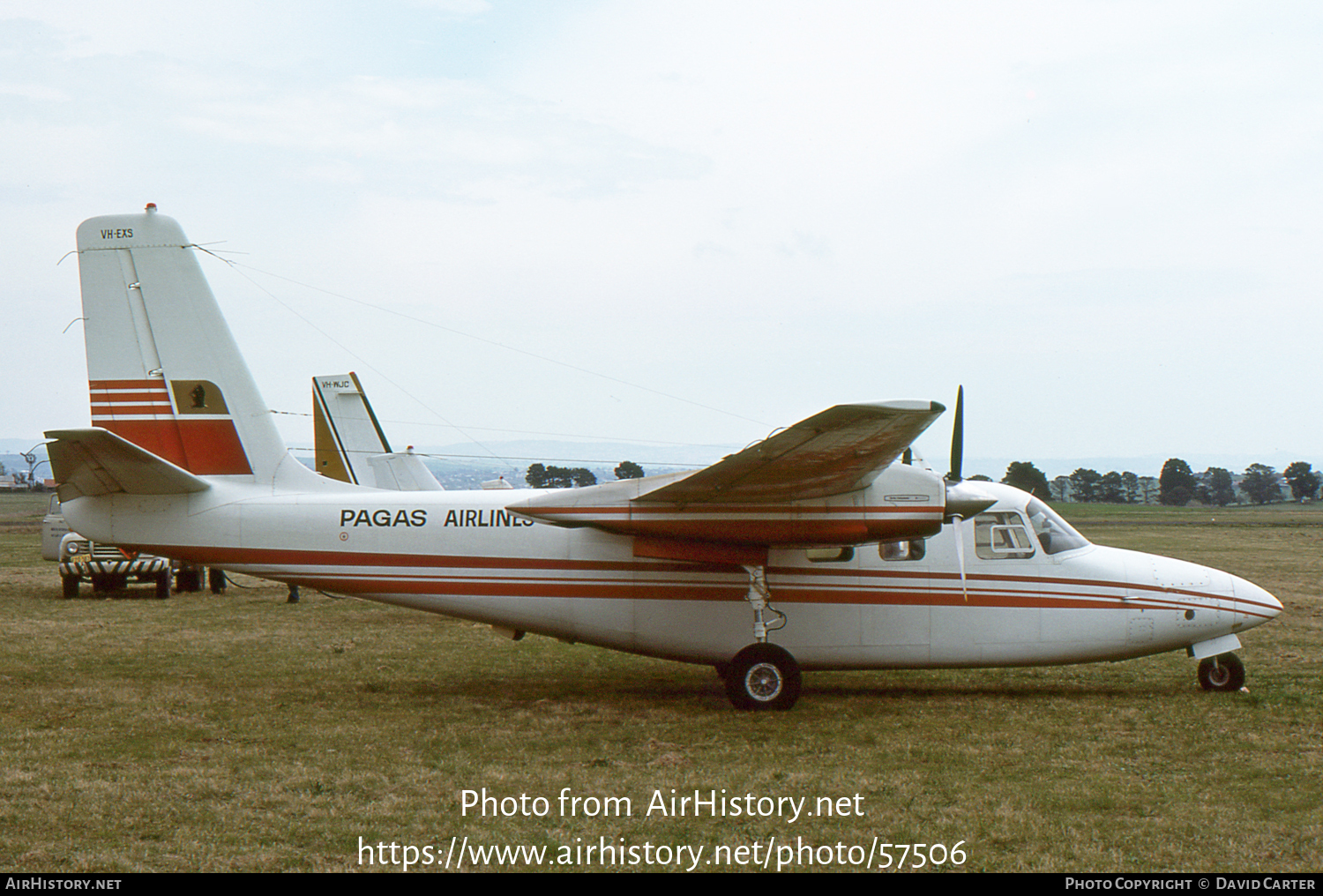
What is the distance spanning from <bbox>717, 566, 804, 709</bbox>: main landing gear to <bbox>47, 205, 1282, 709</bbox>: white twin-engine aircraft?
0.66 ft

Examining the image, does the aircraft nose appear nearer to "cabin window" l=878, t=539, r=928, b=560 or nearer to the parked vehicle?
"cabin window" l=878, t=539, r=928, b=560

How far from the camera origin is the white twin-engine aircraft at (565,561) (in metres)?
10.7

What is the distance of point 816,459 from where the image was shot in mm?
9016

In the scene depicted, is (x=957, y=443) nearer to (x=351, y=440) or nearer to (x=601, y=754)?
(x=601, y=754)

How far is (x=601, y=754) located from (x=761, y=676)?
89.3 inches

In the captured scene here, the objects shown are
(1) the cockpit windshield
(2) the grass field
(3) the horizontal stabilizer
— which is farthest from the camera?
(1) the cockpit windshield

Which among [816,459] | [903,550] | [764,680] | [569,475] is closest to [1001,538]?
[903,550]

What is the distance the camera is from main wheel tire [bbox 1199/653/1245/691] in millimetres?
10938

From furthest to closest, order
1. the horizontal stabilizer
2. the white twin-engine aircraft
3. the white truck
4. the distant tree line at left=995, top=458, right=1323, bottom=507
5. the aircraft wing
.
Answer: the distant tree line at left=995, top=458, right=1323, bottom=507 < the white truck < the white twin-engine aircraft < the horizontal stabilizer < the aircraft wing

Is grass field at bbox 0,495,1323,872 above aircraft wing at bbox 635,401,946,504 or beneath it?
beneath

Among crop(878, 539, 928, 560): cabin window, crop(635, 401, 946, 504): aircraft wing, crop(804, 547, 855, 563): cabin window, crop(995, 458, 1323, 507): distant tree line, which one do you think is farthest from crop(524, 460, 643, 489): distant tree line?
crop(995, 458, 1323, 507): distant tree line
